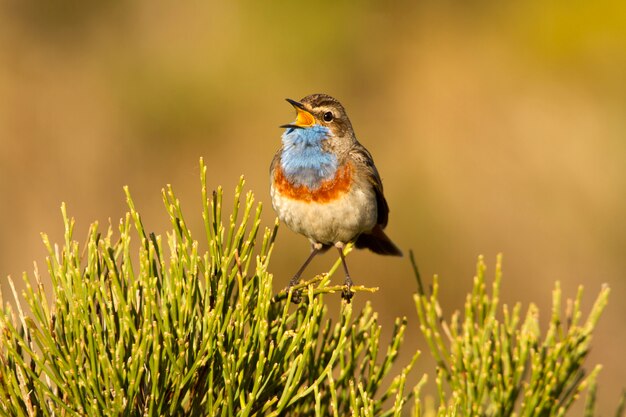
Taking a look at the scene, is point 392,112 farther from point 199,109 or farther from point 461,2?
point 199,109

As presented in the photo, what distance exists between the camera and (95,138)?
7.77 metres

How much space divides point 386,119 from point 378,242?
10.0 ft

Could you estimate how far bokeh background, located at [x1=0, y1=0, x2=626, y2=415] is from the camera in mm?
7699

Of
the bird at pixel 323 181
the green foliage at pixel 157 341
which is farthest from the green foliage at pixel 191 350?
the bird at pixel 323 181

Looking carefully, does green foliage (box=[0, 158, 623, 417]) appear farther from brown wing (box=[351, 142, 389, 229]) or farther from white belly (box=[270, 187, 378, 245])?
brown wing (box=[351, 142, 389, 229])

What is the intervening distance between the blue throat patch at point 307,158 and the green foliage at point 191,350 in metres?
1.57

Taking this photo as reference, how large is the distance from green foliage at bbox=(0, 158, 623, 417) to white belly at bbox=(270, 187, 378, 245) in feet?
4.92

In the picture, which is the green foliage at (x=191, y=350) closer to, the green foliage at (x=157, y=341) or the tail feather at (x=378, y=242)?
the green foliage at (x=157, y=341)

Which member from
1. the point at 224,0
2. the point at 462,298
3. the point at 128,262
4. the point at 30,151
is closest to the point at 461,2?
the point at 224,0

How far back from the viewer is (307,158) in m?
4.74

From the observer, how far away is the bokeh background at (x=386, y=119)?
7.70m

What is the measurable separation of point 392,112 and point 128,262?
5.72 meters

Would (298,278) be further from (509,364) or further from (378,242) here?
(509,364)

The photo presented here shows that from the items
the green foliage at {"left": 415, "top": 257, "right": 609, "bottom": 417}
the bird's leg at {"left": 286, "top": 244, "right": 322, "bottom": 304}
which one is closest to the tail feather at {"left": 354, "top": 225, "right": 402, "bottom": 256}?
the bird's leg at {"left": 286, "top": 244, "right": 322, "bottom": 304}
